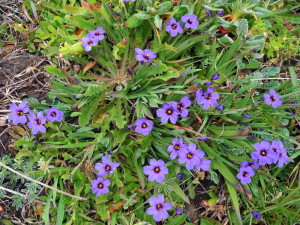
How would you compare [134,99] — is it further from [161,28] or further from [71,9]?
[71,9]

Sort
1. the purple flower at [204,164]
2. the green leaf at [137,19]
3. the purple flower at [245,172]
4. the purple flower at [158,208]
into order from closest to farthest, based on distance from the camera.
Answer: the purple flower at [158,208] → the purple flower at [204,164] → the purple flower at [245,172] → the green leaf at [137,19]

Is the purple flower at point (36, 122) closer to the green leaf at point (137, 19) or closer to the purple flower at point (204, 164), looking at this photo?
the green leaf at point (137, 19)

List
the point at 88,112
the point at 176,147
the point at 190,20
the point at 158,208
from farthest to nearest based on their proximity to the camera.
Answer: the point at 190,20 → the point at 88,112 → the point at 176,147 → the point at 158,208

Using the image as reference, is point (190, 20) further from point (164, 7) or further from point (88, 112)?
point (88, 112)

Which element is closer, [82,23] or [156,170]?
[156,170]

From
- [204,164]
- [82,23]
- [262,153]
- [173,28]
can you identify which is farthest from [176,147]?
[82,23]

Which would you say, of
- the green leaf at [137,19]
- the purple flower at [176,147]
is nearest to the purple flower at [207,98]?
the purple flower at [176,147]

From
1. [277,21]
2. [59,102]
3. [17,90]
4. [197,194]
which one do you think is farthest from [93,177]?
[277,21]
